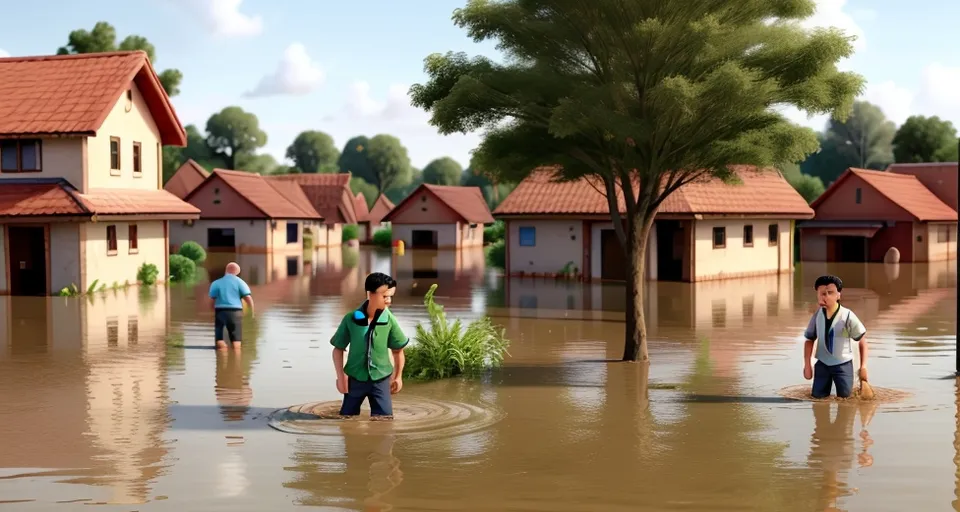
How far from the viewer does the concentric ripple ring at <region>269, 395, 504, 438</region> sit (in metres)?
10.8

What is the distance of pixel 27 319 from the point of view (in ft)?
75.3

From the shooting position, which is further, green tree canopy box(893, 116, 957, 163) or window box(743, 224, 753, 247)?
green tree canopy box(893, 116, 957, 163)

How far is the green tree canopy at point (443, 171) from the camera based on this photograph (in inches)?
6073

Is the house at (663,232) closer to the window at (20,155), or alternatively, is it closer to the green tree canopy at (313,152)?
the window at (20,155)

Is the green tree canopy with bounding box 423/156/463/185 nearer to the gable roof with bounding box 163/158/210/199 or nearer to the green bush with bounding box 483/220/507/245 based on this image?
the green bush with bounding box 483/220/507/245

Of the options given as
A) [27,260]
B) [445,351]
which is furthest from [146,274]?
[445,351]

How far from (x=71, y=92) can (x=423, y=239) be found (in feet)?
125

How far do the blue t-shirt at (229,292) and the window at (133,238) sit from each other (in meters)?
15.7

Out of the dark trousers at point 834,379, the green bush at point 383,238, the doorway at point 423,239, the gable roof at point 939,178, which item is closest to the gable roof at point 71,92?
the dark trousers at point 834,379

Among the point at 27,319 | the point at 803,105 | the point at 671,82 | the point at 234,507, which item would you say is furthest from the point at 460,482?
the point at 27,319

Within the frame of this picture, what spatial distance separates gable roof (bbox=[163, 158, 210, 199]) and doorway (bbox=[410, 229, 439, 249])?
1598 cm

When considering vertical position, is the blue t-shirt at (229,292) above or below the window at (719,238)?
below

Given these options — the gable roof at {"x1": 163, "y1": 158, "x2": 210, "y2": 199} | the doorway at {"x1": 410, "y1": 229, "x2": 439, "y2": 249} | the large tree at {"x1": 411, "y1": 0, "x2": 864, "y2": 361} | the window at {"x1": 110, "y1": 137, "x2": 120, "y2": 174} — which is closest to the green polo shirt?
the large tree at {"x1": 411, "y1": 0, "x2": 864, "y2": 361}

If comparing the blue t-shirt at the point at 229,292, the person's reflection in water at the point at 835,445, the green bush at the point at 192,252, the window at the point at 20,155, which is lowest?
the person's reflection in water at the point at 835,445
